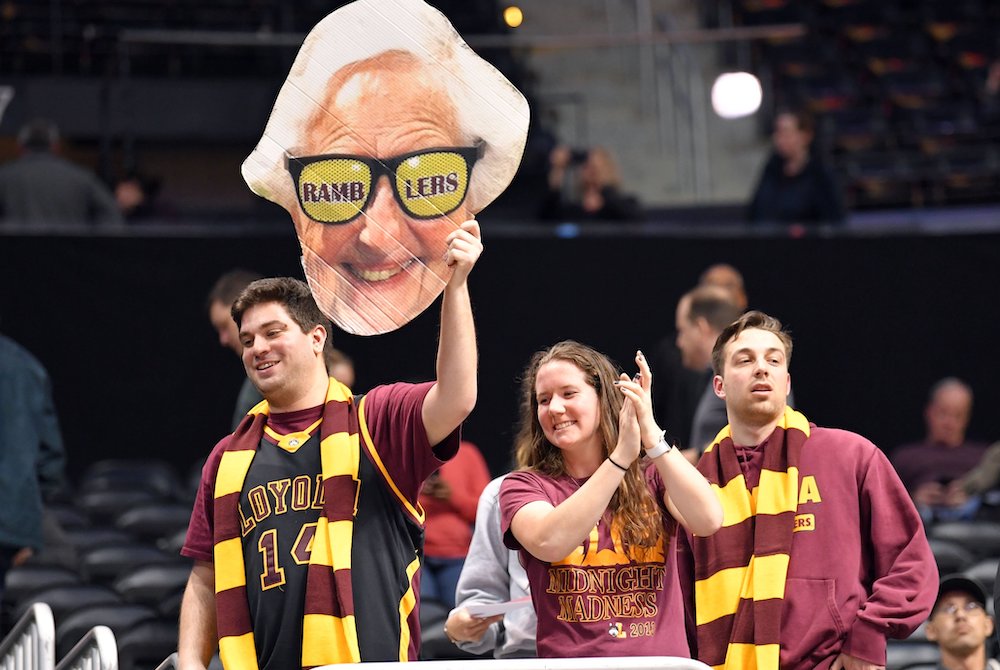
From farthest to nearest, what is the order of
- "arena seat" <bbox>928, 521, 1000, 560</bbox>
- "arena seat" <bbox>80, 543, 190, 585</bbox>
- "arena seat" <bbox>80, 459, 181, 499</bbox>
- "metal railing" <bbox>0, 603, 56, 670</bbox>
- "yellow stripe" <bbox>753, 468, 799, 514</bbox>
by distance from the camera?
"arena seat" <bbox>80, 459, 181, 499</bbox> → "arena seat" <bbox>928, 521, 1000, 560</bbox> → "arena seat" <bbox>80, 543, 190, 585</bbox> → "metal railing" <bbox>0, 603, 56, 670</bbox> → "yellow stripe" <bbox>753, 468, 799, 514</bbox>

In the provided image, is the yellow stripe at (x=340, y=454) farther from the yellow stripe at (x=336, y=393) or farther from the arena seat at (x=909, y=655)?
the arena seat at (x=909, y=655)

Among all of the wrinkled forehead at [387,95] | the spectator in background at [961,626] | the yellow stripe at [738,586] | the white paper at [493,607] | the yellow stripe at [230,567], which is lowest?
the spectator in background at [961,626]

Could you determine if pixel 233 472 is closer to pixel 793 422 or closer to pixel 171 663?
pixel 171 663

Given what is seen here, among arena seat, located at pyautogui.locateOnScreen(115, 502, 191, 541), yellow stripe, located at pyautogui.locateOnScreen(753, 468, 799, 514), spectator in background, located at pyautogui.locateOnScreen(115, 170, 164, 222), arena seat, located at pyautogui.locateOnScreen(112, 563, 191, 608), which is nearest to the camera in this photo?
yellow stripe, located at pyautogui.locateOnScreen(753, 468, 799, 514)

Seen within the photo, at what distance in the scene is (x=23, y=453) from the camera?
4.87 meters

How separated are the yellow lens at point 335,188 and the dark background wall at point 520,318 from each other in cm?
408

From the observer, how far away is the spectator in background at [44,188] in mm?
7156

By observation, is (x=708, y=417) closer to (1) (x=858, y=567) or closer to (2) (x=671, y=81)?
(1) (x=858, y=567)

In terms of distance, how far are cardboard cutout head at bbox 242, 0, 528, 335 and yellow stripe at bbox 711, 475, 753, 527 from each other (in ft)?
2.37

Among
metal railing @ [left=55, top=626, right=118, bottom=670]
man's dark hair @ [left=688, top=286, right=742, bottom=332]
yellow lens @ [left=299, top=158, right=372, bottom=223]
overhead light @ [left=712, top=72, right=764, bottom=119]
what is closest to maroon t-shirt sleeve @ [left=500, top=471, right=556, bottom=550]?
yellow lens @ [left=299, top=158, right=372, bottom=223]

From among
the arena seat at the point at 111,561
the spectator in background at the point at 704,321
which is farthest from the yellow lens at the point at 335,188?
the arena seat at the point at 111,561

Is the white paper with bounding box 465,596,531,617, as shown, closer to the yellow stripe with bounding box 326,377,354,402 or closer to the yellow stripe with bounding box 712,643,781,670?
the yellow stripe with bounding box 712,643,781,670

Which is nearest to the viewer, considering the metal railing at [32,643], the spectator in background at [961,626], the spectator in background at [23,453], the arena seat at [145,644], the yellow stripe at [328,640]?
the yellow stripe at [328,640]

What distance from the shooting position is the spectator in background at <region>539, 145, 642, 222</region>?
7.62m
